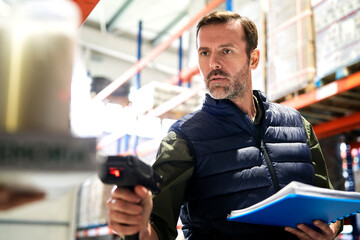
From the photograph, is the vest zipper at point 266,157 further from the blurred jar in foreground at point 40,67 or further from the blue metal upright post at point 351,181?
the blue metal upright post at point 351,181

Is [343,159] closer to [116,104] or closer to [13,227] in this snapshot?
[13,227]

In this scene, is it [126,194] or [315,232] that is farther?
[315,232]

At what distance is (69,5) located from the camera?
0.43m

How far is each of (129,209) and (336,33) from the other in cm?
381

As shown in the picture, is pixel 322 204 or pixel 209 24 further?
pixel 209 24

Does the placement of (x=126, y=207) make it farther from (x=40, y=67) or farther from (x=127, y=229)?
(x=40, y=67)

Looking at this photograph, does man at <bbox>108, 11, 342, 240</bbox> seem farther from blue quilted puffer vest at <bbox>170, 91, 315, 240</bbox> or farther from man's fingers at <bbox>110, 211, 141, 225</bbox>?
man's fingers at <bbox>110, 211, 141, 225</bbox>

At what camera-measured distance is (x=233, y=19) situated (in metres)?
2.09


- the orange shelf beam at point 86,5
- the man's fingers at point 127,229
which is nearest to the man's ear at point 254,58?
the orange shelf beam at point 86,5

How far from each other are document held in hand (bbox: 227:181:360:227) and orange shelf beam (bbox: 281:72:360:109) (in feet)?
10.0

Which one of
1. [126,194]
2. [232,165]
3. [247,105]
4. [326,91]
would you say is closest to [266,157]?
[232,165]

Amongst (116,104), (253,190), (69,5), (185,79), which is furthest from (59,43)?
(116,104)

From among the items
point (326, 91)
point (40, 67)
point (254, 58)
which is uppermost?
point (326, 91)

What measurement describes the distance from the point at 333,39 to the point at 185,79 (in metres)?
4.76
